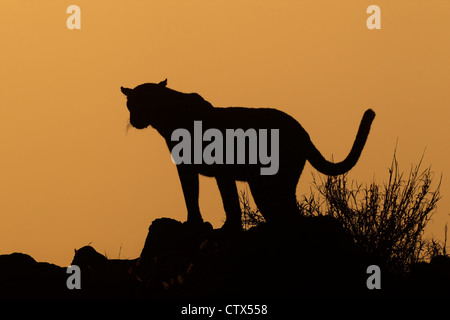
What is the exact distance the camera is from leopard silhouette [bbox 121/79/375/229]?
1034cm

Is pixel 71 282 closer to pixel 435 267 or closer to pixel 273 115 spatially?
pixel 273 115

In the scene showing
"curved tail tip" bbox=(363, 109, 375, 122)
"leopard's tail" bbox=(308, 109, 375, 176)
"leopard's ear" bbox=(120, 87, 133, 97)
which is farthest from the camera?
"leopard's ear" bbox=(120, 87, 133, 97)

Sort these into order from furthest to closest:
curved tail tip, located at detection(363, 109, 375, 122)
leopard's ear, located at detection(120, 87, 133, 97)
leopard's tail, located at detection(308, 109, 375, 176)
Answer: leopard's ear, located at detection(120, 87, 133, 97) < leopard's tail, located at detection(308, 109, 375, 176) < curved tail tip, located at detection(363, 109, 375, 122)

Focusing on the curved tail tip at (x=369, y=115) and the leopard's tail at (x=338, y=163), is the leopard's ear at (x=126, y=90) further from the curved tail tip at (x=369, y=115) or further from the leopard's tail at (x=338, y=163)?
the curved tail tip at (x=369, y=115)

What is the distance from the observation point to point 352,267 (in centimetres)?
971

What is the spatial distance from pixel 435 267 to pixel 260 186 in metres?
2.94

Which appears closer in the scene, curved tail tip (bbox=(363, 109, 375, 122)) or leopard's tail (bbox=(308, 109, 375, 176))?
curved tail tip (bbox=(363, 109, 375, 122))

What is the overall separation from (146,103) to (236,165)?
5.11 feet

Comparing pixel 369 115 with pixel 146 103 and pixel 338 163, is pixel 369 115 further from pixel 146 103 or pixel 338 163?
pixel 146 103

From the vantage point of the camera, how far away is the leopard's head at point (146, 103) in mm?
10742

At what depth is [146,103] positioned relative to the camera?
10797 mm

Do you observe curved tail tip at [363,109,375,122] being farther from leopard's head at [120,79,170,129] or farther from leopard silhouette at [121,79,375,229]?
leopard's head at [120,79,170,129]

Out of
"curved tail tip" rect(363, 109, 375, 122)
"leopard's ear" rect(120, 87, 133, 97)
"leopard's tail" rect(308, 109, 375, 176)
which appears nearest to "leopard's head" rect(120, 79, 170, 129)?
"leopard's ear" rect(120, 87, 133, 97)
